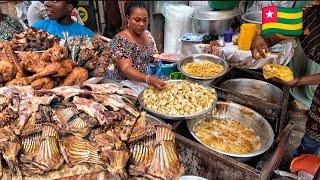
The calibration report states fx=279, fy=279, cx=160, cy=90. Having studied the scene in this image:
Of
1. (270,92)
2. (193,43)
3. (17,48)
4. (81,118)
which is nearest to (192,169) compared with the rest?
(81,118)

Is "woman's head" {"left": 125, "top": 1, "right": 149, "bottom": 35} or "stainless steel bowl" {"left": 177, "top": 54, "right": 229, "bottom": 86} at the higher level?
"woman's head" {"left": 125, "top": 1, "right": 149, "bottom": 35}

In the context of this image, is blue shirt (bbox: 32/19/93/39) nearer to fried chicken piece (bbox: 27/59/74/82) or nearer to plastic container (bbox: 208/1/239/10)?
fried chicken piece (bbox: 27/59/74/82)

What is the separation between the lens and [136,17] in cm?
271

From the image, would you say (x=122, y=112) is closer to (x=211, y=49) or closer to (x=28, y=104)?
(x=28, y=104)

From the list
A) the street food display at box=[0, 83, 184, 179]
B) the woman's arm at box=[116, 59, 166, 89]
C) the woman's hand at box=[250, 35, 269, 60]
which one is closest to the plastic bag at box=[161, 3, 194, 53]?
the woman's hand at box=[250, 35, 269, 60]

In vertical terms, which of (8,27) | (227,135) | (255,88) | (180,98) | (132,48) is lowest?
(227,135)

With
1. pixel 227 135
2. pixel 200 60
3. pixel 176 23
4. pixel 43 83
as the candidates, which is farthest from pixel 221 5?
pixel 43 83

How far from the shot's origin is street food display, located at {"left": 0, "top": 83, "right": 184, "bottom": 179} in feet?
4.70

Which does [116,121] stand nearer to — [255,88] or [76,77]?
[76,77]

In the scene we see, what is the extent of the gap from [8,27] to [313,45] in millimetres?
2903

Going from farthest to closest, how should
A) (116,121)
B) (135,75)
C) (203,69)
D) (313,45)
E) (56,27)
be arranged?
(56,27) → (203,69) → (313,45) → (135,75) → (116,121)

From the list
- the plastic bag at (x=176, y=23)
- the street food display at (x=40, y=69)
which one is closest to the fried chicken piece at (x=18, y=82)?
the street food display at (x=40, y=69)

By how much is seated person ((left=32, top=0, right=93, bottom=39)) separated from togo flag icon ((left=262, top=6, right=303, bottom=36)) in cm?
221

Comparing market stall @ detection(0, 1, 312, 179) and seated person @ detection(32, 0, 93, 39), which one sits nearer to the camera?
market stall @ detection(0, 1, 312, 179)
